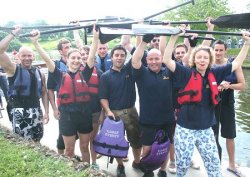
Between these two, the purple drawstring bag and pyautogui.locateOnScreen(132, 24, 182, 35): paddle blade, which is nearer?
pyautogui.locateOnScreen(132, 24, 182, 35): paddle blade

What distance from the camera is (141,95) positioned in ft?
15.4

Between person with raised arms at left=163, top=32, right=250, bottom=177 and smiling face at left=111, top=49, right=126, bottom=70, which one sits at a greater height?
smiling face at left=111, top=49, right=126, bottom=70

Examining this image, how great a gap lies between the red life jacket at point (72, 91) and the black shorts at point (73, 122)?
200mm

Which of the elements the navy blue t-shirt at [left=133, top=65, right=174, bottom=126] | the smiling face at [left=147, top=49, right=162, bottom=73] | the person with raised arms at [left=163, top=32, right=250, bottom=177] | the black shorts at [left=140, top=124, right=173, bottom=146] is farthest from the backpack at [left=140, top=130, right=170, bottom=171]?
the smiling face at [left=147, top=49, right=162, bottom=73]

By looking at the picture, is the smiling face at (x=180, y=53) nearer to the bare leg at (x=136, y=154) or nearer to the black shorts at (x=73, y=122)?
the bare leg at (x=136, y=154)

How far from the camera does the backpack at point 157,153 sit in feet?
14.8

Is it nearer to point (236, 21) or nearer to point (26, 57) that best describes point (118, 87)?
point (26, 57)

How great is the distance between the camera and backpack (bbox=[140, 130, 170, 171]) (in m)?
4.52

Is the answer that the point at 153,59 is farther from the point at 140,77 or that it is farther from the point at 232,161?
the point at 232,161

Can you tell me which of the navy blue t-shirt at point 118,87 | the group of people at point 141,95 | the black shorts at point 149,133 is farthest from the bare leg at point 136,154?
the navy blue t-shirt at point 118,87

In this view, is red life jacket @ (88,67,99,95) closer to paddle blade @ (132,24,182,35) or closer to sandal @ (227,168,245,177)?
paddle blade @ (132,24,182,35)

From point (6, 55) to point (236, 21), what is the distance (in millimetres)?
Result: 3104

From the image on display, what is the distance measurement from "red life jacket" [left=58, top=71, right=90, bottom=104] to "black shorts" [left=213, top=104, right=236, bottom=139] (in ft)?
6.58

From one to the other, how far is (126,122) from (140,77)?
0.78 meters
